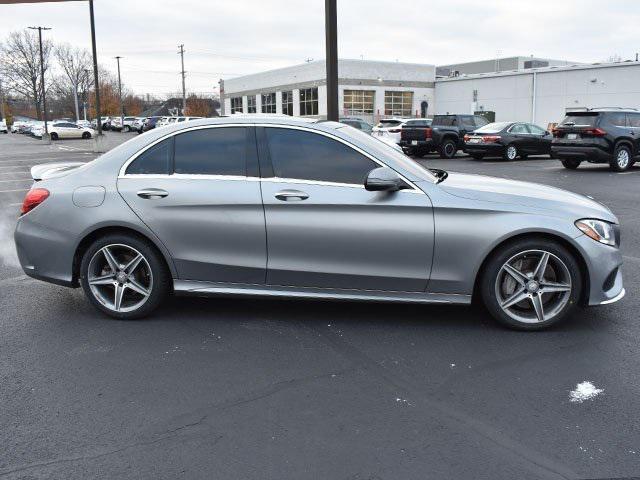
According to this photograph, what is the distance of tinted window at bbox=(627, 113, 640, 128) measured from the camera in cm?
1781

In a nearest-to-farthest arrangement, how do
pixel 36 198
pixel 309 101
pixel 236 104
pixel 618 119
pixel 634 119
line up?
pixel 36 198 → pixel 618 119 → pixel 634 119 → pixel 309 101 → pixel 236 104

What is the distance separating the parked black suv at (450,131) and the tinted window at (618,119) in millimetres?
7726

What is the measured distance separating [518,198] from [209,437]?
114 inches

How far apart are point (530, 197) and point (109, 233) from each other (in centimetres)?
335

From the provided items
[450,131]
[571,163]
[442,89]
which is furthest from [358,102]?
[571,163]

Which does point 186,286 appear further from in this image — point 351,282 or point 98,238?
point 351,282

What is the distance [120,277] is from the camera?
4984mm

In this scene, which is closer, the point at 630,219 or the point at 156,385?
the point at 156,385

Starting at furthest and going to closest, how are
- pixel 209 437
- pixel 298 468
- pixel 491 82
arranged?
pixel 491 82 → pixel 209 437 → pixel 298 468

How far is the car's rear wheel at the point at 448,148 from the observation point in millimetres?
24797

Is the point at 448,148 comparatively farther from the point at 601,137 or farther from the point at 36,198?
the point at 36,198

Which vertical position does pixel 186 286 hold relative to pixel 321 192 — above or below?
below

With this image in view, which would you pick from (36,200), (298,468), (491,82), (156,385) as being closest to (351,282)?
(156,385)

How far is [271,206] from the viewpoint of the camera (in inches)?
185
